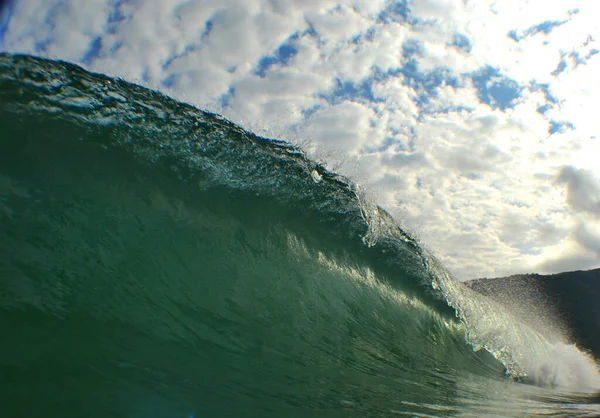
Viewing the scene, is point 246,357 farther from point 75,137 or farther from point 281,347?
point 75,137

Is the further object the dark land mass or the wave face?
the dark land mass

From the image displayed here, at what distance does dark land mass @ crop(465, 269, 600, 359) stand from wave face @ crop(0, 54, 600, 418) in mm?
15607

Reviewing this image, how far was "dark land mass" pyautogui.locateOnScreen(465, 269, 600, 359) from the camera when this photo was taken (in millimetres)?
18859

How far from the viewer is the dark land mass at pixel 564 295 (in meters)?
18.9

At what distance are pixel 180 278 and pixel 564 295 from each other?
89.7 ft

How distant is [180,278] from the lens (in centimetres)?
338

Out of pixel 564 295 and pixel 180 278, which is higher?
pixel 564 295

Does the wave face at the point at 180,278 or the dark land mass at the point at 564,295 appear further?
the dark land mass at the point at 564,295

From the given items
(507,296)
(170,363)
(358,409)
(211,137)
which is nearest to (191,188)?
(211,137)

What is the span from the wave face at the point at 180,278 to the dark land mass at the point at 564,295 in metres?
15.6

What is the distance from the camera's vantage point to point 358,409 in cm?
309

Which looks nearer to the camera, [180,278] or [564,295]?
[180,278]

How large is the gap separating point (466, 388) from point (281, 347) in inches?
107

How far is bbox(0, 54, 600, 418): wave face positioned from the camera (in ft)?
8.27
